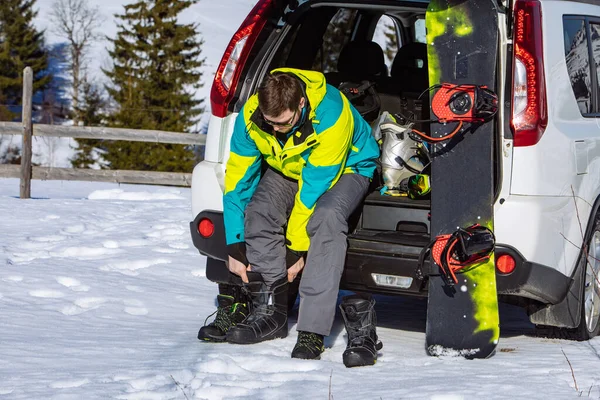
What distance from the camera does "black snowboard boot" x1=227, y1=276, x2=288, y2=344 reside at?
4379mm

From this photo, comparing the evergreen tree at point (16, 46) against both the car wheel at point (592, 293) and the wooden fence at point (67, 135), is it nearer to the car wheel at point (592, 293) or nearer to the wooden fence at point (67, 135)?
the wooden fence at point (67, 135)

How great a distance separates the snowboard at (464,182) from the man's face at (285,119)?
62cm

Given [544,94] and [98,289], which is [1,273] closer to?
[98,289]

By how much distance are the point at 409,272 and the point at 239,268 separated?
811mm

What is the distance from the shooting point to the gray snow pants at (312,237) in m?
4.11

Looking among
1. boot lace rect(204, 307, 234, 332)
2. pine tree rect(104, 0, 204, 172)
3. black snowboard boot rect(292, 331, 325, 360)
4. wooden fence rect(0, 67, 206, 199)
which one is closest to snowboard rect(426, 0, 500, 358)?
black snowboard boot rect(292, 331, 325, 360)

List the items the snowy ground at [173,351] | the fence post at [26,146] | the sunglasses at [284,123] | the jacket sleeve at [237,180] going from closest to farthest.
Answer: the snowy ground at [173,351] → the sunglasses at [284,123] → the jacket sleeve at [237,180] → the fence post at [26,146]

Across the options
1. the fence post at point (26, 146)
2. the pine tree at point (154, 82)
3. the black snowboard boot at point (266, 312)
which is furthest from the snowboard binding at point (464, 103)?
the pine tree at point (154, 82)

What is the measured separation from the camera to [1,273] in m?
6.04

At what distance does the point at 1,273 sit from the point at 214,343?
2260 mm

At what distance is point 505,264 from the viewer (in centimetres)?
398

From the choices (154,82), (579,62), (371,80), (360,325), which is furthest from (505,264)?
(154,82)

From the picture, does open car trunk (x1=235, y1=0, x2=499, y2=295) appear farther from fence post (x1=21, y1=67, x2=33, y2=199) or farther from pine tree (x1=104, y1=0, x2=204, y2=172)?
pine tree (x1=104, y1=0, x2=204, y2=172)

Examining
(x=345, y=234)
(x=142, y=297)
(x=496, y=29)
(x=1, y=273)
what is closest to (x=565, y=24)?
(x=496, y=29)
